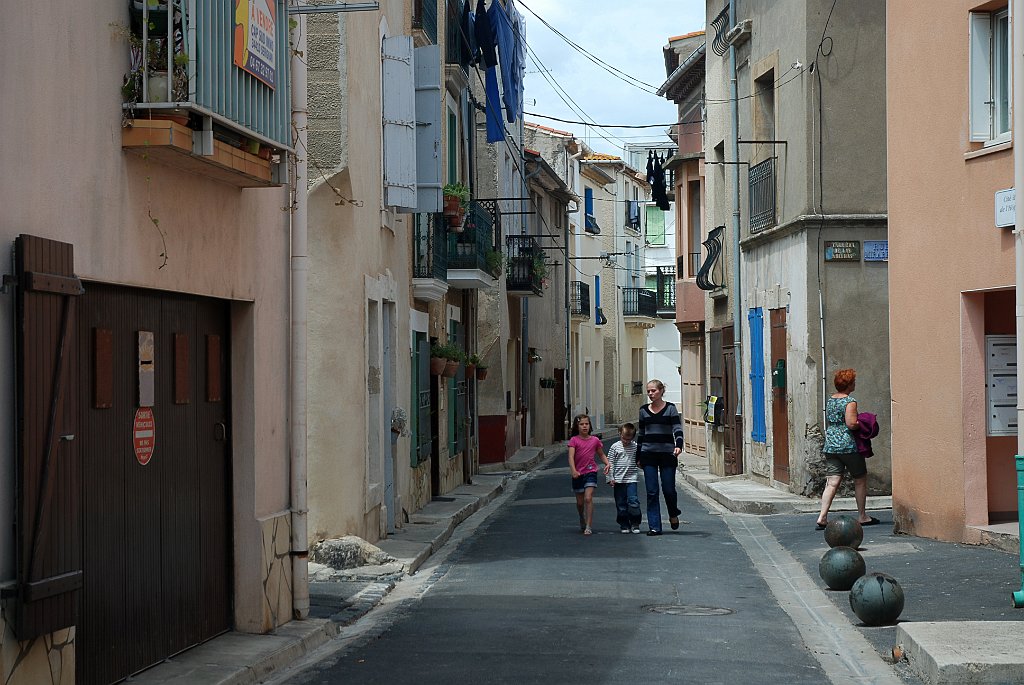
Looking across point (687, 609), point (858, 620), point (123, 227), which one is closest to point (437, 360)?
point (687, 609)

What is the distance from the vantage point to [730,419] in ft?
85.0

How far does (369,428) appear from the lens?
1484 centimetres

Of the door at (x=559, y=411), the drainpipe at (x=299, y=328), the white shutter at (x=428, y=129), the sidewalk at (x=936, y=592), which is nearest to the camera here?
the sidewalk at (x=936, y=592)

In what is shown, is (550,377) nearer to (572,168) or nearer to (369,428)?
(572,168)

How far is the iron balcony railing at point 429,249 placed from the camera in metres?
19.1

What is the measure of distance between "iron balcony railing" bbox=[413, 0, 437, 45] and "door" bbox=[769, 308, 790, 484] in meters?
6.50

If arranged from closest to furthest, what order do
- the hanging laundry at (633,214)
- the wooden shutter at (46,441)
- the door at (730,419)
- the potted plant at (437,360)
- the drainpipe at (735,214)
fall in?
1. the wooden shutter at (46,441)
2. the potted plant at (437,360)
3. the drainpipe at (735,214)
4. the door at (730,419)
5. the hanging laundry at (633,214)

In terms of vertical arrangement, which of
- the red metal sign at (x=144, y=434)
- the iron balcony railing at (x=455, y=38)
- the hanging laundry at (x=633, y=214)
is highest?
the hanging laundry at (x=633, y=214)

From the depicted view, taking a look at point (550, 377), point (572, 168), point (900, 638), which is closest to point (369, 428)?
point (900, 638)

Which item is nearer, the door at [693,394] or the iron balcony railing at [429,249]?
the iron balcony railing at [429,249]

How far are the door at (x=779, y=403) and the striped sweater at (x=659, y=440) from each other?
4829 mm

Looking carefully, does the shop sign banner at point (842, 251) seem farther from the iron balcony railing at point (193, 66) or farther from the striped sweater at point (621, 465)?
the iron balcony railing at point (193, 66)

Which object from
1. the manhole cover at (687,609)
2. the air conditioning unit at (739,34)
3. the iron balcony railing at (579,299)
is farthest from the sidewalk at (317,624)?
the iron balcony railing at (579,299)

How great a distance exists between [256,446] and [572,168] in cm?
4445
